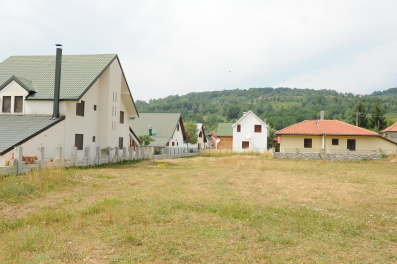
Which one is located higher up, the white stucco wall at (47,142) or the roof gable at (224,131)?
the roof gable at (224,131)

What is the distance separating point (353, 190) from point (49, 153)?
17201mm

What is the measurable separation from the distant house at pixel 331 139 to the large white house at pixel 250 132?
1253 centimetres

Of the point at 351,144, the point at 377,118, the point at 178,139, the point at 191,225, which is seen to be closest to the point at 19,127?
the point at 191,225

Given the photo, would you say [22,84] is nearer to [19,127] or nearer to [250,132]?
[19,127]

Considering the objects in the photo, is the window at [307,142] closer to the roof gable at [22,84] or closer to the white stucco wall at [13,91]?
Answer: the roof gable at [22,84]

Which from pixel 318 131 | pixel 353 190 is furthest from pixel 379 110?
pixel 353 190

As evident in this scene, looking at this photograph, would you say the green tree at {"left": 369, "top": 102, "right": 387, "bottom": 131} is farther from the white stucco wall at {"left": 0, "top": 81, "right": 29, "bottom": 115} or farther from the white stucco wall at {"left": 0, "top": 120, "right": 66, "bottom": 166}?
the white stucco wall at {"left": 0, "top": 81, "right": 29, "bottom": 115}

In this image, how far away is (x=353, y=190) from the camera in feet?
43.7

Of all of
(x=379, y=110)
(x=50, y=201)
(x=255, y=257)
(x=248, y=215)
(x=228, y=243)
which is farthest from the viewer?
(x=379, y=110)

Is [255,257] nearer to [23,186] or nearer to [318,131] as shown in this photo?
[23,186]

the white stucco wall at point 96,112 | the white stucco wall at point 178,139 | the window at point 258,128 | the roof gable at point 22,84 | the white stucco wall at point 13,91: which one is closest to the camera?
the white stucco wall at point 96,112

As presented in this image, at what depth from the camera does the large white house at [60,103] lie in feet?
61.4

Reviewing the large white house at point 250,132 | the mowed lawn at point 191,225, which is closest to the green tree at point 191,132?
the large white house at point 250,132

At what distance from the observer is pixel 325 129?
38594mm
